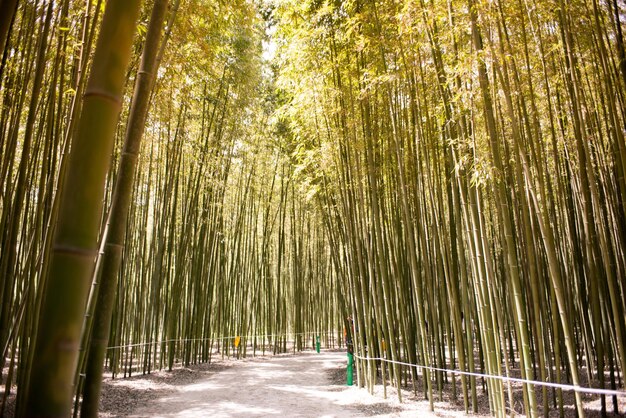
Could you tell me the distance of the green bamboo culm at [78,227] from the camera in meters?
0.78

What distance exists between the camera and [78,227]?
0.83m

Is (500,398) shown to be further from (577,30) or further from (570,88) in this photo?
(577,30)

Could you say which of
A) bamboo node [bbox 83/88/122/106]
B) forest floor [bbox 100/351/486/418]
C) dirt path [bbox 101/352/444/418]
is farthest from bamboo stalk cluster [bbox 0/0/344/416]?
dirt path [bbox 101/352/444/418]

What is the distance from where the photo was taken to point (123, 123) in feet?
15.3

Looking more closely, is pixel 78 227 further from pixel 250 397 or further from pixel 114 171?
pixel 250 397

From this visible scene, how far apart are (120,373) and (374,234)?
185 inches

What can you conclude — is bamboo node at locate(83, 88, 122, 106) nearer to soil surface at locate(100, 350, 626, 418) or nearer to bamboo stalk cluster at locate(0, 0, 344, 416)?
bamboo stalk cluster at locate(0, 0, 344, 416)

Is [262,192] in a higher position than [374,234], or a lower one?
higher

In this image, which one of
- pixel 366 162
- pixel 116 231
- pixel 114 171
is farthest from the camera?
pixel 366 162

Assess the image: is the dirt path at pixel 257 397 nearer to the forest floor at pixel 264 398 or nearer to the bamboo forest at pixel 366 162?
the forest floor at pixel 264 398

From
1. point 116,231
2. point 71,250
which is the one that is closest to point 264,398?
point 116,231

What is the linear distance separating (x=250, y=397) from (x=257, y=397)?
87 mm

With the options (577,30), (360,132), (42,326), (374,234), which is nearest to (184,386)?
(374,234)

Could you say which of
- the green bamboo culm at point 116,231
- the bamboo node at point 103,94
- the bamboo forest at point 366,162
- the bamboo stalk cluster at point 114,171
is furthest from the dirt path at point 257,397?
the bamboo node at point 103,94
